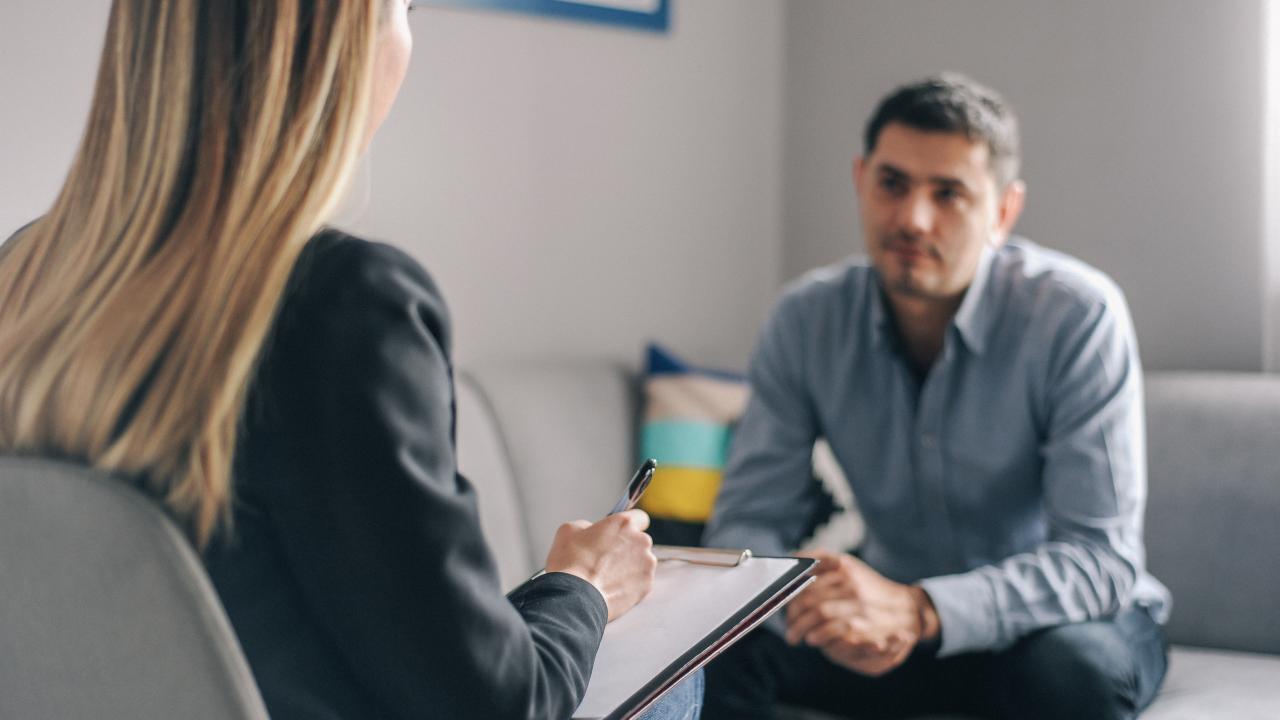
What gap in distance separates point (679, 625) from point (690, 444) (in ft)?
3.94

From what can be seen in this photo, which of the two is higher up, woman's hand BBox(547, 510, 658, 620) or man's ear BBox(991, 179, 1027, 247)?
man's ear BBox(991, 179, 1027, 247)

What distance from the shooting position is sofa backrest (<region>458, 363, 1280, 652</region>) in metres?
1.80

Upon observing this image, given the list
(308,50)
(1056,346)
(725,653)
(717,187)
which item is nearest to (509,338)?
Result: (717,187)

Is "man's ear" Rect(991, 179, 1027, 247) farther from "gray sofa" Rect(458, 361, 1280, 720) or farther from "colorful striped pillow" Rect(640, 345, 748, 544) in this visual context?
"colorful striped pillow" Rect(640, 345, 748, 544)

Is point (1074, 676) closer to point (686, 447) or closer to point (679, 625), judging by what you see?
point (679, 625)

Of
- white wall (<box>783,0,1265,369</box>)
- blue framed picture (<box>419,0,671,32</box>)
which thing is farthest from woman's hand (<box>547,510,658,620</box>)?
white wall (<box>783,0,1265,369</box>)

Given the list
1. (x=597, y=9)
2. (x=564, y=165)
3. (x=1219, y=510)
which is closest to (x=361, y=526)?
(x=1219, y=510)

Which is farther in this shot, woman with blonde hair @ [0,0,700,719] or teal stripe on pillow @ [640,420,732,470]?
teal stripe on pillow @ [640,420,732,470]

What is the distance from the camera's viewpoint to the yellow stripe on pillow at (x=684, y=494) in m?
2.10

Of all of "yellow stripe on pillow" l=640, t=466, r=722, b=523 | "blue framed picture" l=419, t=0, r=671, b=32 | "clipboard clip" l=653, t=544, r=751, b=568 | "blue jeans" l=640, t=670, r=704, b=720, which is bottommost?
"yellow stripe on pillow" l=640, t=466, r=722, b=523

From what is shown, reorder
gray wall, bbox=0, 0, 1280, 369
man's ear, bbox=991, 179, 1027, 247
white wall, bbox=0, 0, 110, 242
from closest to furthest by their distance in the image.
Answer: white wall, bbox=0, 0, 110, 242
man's ear, bbox=991, 179, 1027, 247
gray wall, bbox=0, 0, 1280, 369

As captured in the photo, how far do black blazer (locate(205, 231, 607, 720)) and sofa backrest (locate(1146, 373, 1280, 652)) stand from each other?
1406 millimetres

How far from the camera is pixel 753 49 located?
271 centimetres

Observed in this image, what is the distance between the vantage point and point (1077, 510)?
161 centimetres
